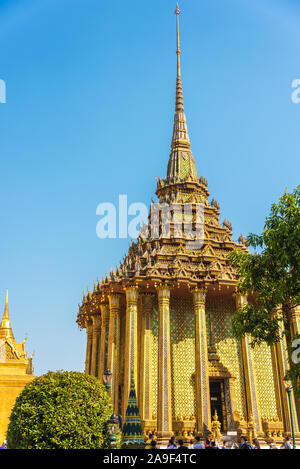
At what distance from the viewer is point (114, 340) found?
3100 cm

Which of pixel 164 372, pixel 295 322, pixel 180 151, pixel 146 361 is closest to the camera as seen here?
pixel 164 372

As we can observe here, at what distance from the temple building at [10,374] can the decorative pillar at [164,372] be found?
8064 mm

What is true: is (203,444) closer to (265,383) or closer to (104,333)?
(265,383)

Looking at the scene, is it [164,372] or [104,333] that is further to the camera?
[104,333]

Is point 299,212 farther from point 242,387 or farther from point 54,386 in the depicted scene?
point 242,387

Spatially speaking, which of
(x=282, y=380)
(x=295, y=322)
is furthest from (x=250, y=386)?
(x=295, y=322)

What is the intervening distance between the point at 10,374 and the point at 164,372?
9633 millimetres

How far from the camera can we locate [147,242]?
33969mm

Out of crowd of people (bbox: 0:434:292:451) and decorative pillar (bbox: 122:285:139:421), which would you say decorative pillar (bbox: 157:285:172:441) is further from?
crowd of people (bbox: 0:434:292:451)

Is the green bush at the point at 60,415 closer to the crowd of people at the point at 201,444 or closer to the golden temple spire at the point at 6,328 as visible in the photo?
the crowd of people at the point at 201,444

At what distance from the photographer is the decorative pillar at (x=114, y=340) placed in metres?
30.2

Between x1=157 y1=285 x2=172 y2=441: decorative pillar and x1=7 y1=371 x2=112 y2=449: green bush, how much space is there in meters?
11.8
